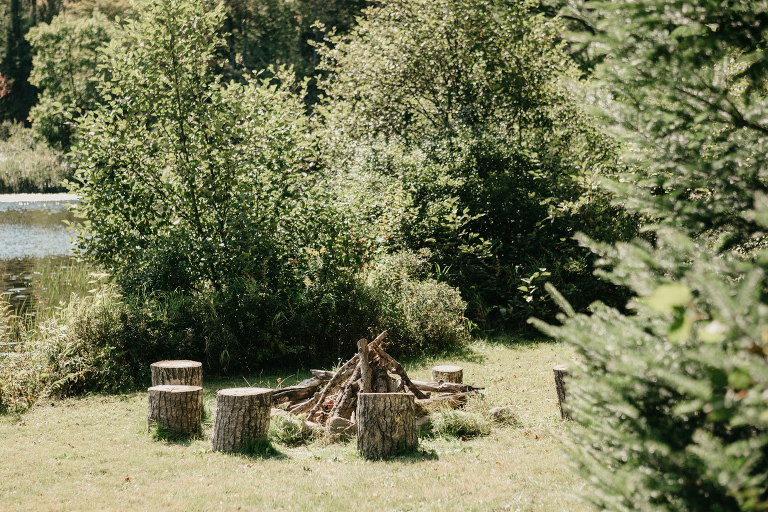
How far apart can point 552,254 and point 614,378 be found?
10304 millimetres

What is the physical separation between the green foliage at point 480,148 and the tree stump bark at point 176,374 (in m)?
5.05

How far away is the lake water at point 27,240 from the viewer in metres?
15.9

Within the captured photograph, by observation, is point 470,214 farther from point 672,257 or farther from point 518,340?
point 672,257

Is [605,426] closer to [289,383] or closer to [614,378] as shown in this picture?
[614,378]

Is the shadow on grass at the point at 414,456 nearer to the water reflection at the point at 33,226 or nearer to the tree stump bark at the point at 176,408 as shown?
the tree stump bark at the point at 176,408

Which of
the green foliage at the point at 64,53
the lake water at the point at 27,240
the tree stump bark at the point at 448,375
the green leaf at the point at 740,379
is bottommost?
the lake water at the point at 27,240

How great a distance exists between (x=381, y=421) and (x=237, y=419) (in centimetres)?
141

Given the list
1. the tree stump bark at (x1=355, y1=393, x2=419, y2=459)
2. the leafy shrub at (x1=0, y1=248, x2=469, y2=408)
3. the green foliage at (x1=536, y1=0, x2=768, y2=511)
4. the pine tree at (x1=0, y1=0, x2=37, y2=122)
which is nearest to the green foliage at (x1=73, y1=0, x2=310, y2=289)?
the leafy shrub at (x1=0, y1=248, x2=469, y2=408)

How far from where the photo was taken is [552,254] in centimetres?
1238

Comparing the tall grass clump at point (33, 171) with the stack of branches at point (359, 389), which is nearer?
the stack of branches at point (359, 389)

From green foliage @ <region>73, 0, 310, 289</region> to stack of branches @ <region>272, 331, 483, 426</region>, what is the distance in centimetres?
286

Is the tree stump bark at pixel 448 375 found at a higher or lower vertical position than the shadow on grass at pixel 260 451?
higher

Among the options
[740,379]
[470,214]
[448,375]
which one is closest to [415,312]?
[448,375]

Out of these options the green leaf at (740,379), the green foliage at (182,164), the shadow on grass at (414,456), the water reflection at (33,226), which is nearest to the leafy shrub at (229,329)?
the green foliage at (182,164)
